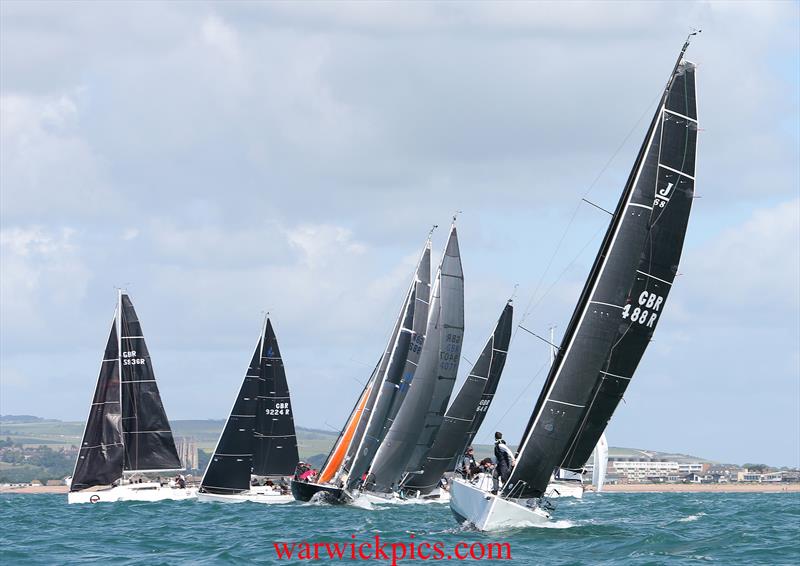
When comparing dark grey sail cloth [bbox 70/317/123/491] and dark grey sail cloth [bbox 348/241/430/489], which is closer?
dark grey sail cloth [bbox 348/241/430/489]

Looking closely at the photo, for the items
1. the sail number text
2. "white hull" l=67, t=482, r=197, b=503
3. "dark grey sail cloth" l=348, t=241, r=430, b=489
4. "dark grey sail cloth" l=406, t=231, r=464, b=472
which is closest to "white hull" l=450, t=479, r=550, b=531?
"dark grey sail cloth" l=348, t=241, r=430, b=489

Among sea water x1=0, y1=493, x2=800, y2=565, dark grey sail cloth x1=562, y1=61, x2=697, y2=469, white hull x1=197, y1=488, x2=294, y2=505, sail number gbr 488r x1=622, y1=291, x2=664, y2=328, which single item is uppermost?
dark grey sail cloth x1=562, y1=61, x2=697, y2=469

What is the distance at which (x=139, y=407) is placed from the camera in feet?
185

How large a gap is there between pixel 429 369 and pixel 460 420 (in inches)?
106

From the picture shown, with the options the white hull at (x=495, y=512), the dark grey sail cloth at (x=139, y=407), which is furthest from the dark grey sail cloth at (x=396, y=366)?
the white hull at (x=495, y=512)

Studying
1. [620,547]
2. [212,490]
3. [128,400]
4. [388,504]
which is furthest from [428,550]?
[128,400]

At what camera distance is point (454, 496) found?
33094mm

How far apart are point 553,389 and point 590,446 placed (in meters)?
1.92

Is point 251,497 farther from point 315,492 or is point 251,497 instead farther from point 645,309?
point 645,309

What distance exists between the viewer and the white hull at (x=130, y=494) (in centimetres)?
5388

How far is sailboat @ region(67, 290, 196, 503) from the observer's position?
5456cm

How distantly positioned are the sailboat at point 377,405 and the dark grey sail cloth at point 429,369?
51 cm

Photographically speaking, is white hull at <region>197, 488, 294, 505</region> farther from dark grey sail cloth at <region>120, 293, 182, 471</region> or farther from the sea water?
the sea water

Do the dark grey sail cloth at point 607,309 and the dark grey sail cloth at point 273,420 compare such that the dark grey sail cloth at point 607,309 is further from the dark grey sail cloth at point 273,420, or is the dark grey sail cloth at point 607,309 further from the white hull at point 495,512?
the dark grey sail cloth at point 273,420
